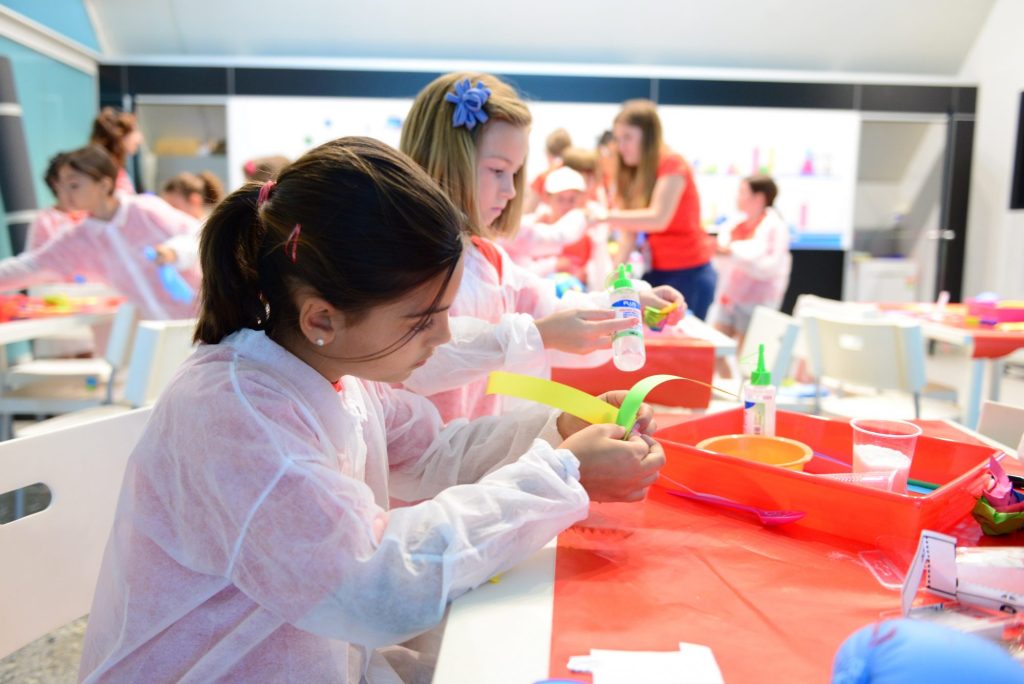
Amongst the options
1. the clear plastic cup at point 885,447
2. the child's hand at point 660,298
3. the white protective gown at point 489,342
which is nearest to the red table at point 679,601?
the clear plastic cup at point 885,447

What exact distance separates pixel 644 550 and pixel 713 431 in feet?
1.47

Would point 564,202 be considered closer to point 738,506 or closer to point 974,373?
point 974,373

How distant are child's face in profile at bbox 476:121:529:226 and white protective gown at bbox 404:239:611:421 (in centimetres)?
12

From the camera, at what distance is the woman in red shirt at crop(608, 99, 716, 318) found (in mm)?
3418

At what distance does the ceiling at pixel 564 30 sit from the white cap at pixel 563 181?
3088 millimetres

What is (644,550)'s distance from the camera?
890 mm

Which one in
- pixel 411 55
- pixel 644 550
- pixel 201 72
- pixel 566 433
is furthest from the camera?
pixel 411 55

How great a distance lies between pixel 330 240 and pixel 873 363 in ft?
8.10

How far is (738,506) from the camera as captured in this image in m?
0.99

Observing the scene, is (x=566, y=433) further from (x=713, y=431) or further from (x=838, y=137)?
(x=838, y=137)

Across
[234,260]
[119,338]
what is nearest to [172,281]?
[119,338]

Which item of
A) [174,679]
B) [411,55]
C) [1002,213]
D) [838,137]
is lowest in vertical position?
[174,679]

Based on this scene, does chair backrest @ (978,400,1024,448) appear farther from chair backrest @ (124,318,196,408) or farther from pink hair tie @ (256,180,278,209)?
chair backrest @ (124,318,196,408)

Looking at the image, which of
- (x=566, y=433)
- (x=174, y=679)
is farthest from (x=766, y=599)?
(x=174, y=679)
